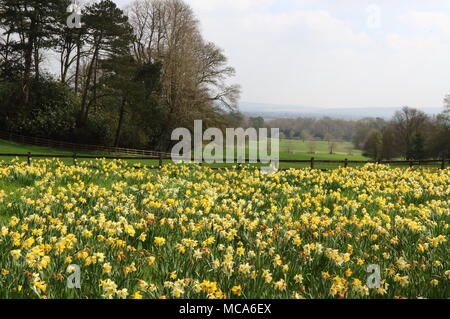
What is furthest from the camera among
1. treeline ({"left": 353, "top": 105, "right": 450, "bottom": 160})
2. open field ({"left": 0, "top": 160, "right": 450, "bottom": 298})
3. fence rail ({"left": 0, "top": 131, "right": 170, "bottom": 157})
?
treeline ({"left": 353, "top": 105, "right": 450, "bottom": 160})

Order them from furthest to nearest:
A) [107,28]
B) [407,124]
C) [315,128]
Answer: [315,128], [407,124], [107,28]

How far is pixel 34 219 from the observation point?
16.4ft

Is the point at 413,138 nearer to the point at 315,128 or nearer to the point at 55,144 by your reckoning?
the point at 55,144

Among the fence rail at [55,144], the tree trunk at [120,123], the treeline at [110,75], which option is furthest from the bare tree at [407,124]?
the fence rail at [55,144]

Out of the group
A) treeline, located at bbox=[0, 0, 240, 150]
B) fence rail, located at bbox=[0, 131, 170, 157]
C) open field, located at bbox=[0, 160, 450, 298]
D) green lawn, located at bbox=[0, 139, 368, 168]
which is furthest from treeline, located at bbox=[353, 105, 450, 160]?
open field, located at bbox=[0, 160, 450, 298]

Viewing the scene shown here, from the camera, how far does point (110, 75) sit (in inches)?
1203

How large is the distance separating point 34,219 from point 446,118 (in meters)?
50.0

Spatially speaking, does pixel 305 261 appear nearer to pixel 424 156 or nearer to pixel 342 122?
pixel 424 156

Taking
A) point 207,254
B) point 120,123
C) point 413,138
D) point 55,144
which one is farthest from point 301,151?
point 207,254

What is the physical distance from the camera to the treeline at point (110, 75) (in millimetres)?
29656

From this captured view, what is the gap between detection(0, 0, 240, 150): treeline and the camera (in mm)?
29656

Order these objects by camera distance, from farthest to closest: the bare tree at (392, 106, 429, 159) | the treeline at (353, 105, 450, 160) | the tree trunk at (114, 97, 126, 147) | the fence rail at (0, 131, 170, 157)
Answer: the bare tree at (392, 106, 429, 159) → the treeline at (353, 105, 450, 160) → the fence rail at (0, 131, 170, 157) → the tree trunk at (114, 97, 126, 147)

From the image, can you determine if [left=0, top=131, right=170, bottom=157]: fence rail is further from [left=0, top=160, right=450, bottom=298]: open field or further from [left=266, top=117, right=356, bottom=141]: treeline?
[left=266, top=117, right=356, bottom=141]: treeline

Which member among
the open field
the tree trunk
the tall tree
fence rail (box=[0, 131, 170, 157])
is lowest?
the open field
